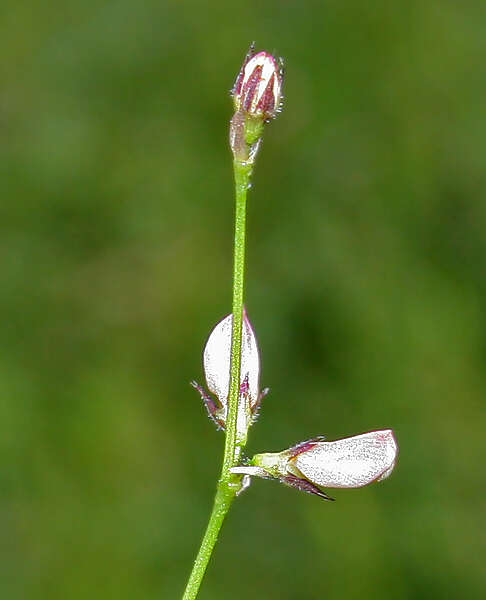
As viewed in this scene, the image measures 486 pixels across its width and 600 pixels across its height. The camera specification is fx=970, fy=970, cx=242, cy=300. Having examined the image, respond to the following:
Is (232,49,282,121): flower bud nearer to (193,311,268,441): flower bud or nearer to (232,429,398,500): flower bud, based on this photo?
(193,311,268,441): flower bud

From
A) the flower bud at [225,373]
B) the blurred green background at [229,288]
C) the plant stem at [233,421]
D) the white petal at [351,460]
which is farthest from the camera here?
the blurred green background at [229,288]

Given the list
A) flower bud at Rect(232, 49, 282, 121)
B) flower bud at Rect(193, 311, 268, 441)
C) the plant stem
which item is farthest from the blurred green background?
flower bud at Rect(232, 49, 282, 121)

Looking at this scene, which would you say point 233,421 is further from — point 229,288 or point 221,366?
point 229,288

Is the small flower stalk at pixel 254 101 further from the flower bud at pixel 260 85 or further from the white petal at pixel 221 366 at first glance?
the white petal at pixel 221 366

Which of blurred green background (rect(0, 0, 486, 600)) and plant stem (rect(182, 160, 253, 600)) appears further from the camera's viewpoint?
blurred green background (rect(0, 0, 486, 600))

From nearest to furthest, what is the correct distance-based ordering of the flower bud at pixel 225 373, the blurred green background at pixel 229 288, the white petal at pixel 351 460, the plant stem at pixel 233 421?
the plant stem at pixel 233 421, the white petal at pixel 351 460, the flower bud at pixel 225 373, the blurred green background at pixel 229 288

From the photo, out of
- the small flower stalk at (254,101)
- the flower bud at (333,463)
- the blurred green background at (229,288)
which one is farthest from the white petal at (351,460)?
the blurred green background at (229,288)

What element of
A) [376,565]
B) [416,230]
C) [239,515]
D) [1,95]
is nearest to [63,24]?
[1,95]
